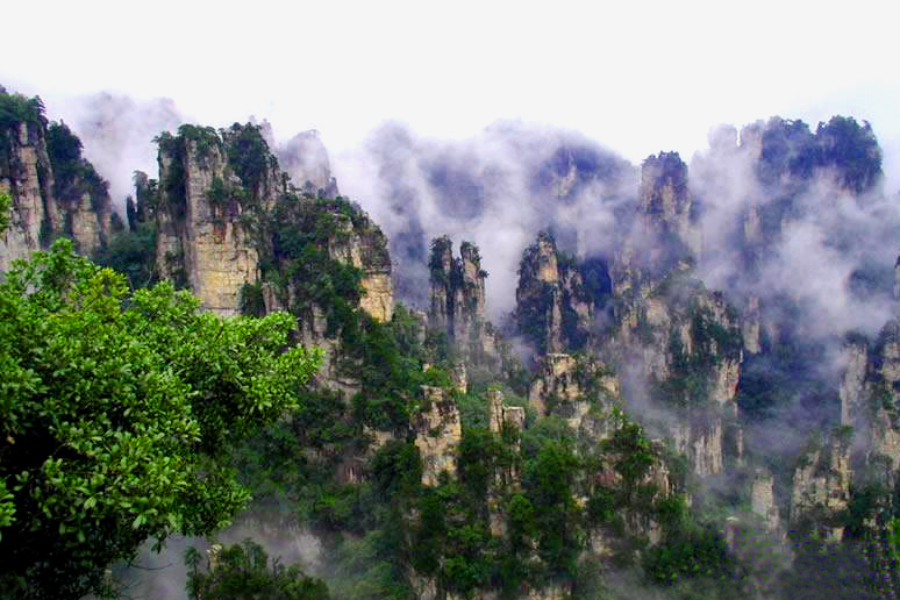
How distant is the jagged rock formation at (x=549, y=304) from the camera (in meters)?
56.2

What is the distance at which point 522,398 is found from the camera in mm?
36938

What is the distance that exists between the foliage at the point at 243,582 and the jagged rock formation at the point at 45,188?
15.9 meters

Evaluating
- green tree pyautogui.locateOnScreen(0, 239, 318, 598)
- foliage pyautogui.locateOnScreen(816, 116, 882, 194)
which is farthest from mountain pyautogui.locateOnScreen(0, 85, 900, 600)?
green tree pyautogui.locateOnScreen(0, 239, 318, 598)

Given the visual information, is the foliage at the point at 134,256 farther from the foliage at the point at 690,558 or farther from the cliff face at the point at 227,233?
the foliage at the point at 690,558

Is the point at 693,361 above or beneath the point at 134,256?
beneath

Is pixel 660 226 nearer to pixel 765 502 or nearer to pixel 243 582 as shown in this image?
pixel 765 502

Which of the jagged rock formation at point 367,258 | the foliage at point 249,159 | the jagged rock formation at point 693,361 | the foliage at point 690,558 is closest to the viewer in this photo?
the foliage at point 690,558

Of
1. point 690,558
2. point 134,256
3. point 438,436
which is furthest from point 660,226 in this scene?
point 438,436

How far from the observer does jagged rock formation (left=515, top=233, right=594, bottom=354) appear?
56250 millimetres

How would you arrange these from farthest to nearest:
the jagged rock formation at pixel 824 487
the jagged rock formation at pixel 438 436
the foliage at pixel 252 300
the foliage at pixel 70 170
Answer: the foliage at pixel 70 170 < the jagged rock formation at pixel 824 487 < the foliage at pixel 252 300 < the jagged rock formation at pixel 438 436

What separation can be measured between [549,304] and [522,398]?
20148 millimetres

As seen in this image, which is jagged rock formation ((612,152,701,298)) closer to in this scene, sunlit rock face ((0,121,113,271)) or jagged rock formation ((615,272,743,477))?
jagged rock formation ((615,272,743,477))

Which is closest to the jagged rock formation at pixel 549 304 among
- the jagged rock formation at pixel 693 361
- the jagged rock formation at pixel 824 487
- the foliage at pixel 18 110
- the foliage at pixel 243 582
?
the jagged rock formation at pixel 693 361

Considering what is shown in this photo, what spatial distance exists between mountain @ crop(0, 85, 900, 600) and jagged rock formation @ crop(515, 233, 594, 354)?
0.51 feet
